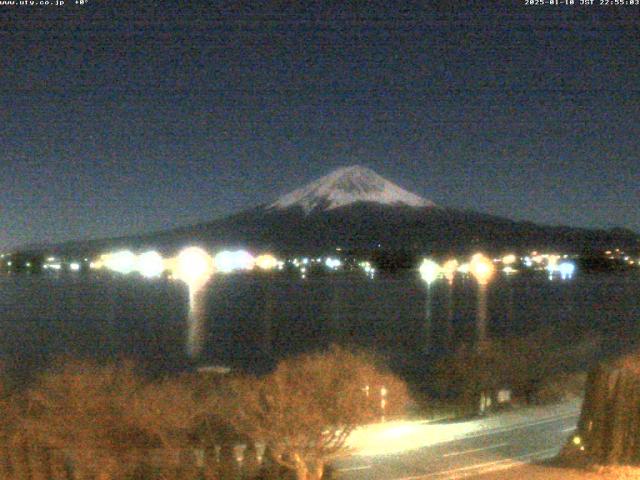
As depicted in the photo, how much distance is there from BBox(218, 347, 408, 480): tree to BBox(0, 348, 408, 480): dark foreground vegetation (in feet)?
0.03

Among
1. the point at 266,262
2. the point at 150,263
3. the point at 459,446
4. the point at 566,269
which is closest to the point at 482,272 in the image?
the point at 566,269

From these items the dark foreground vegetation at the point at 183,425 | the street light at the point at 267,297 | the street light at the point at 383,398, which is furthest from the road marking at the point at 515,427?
the street light at the point at 267,297

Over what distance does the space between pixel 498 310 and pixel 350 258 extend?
1781 centimetres

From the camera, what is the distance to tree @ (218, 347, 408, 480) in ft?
29.4

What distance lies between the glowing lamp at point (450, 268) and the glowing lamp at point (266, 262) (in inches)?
455

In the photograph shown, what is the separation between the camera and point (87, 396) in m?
9.43

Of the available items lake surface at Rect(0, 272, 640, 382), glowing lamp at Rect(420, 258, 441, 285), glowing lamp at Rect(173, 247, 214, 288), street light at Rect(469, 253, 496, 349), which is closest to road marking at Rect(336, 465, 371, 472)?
lake surface at Rect(0, 272, 640, 382)

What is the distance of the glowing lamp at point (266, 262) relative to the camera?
6303 centimetres

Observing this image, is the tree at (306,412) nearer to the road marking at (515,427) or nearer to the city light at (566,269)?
the road marking at (515,427)

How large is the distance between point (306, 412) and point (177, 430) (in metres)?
1.27

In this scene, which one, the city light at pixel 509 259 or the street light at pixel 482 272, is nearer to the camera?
the street light at pixel 482 272

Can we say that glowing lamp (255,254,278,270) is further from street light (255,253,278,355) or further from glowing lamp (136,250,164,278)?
glowing lamp (136,250,164,278)

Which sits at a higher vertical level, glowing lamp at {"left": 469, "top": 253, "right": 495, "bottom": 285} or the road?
glowing lamp at {"left": 469, "top": 253, "right": 495, "bottom": 285}

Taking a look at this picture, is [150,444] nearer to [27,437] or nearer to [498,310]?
[27,437]
